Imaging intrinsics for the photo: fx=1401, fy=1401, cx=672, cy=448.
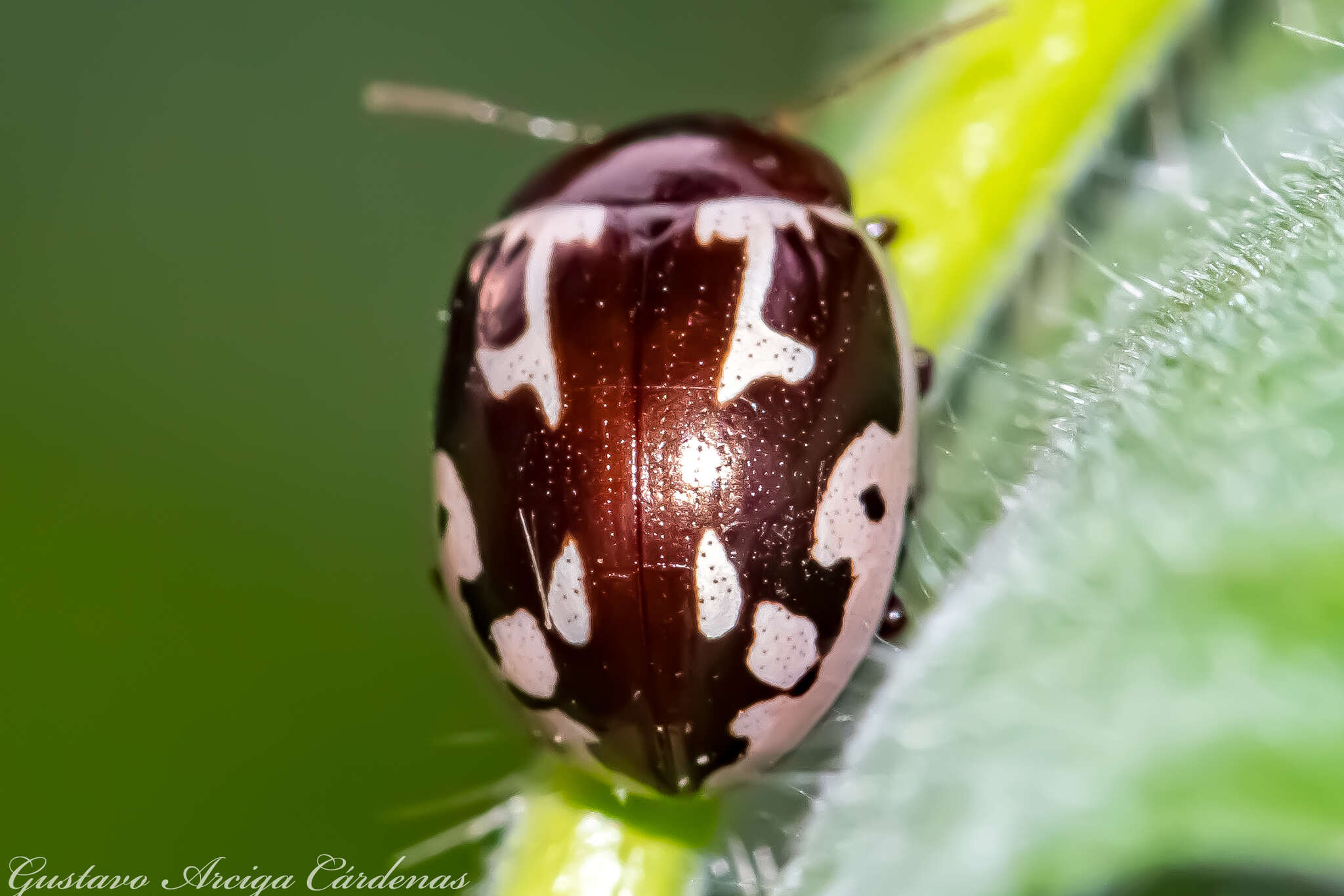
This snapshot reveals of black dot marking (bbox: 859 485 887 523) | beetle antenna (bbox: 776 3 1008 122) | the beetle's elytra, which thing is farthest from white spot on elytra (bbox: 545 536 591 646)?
beetle antenna (bbox: 776 3 1008 122)

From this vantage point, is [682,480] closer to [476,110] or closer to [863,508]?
[863,508]

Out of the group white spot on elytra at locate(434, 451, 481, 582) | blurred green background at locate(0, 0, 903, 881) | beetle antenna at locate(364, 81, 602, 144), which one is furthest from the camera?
blurred green background at locate(0, 0, 903, 881)

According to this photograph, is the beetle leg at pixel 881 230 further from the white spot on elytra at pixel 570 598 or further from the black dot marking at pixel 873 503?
the white spot on elytra at pixel 570 598

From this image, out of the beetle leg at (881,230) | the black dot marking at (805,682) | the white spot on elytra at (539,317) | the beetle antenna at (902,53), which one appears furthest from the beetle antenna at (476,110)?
the black dot marking at (805,682)

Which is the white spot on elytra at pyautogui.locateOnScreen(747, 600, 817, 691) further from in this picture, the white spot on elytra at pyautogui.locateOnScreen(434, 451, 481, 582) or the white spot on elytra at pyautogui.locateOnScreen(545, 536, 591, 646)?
the white spot on elytra at pyautogui.locateOnScreen(434, 451, 481, 582)

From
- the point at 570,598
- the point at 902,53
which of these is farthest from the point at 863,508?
the point at 902,53

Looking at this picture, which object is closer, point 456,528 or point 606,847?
point 606,847

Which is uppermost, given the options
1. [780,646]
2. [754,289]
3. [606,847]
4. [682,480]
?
[754,289]
